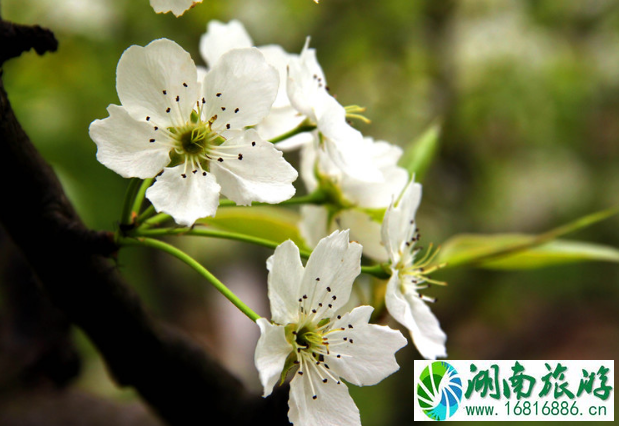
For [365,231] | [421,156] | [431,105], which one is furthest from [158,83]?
[431,105]

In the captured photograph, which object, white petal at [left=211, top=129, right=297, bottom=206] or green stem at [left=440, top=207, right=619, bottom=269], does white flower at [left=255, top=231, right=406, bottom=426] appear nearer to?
white petal at [left=211, top=129, right=297, bottom=206]

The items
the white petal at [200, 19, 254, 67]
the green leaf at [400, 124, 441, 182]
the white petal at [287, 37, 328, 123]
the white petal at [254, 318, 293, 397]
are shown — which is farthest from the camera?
the green leaf at [400, 124, 441, 182]

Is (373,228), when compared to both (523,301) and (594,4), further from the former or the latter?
(523,301)

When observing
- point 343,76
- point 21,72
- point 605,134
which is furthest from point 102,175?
point 605,134

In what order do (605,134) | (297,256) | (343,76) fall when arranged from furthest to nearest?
(605,134) < (343,76) < (297,256)

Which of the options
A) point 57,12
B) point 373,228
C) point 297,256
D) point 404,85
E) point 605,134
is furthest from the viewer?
point 605,134

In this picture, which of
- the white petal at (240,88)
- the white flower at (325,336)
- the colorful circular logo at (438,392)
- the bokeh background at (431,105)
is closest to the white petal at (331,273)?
the white flower at (325,336)

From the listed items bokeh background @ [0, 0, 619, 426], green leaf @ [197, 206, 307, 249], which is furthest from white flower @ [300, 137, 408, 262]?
bokeh background @ [0, 0, 619, 426]
